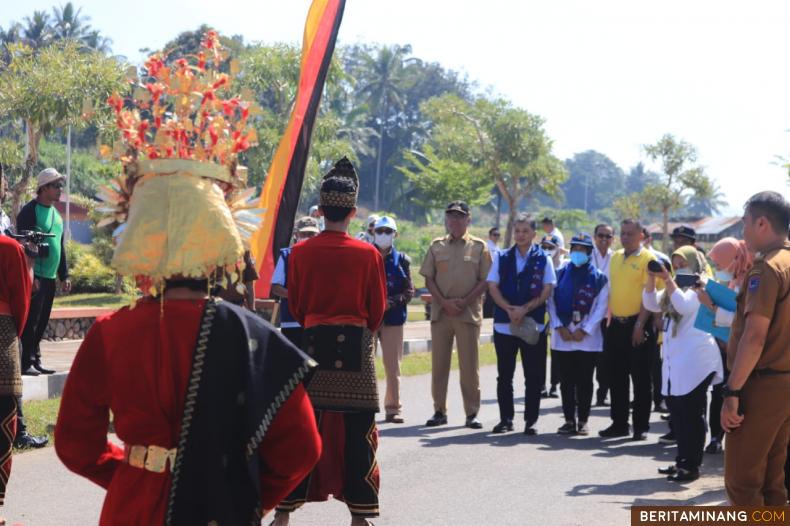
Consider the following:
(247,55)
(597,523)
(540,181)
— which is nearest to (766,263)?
(597,523)

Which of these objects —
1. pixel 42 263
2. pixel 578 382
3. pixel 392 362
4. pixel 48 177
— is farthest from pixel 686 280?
pixel 42 263

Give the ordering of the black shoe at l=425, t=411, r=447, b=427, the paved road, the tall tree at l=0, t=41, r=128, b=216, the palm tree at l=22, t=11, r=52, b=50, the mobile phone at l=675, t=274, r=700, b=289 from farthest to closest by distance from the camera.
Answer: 1. the palm tree at l=22, t=11, r=52, b=50
2. the tall tree at l=0, t=41, r=128, b=216
3. the black shoe at l=425, t=411, r=447, b=427
4. the mobile phone at l=675, t=274, r=700, b=289
5. the paved road

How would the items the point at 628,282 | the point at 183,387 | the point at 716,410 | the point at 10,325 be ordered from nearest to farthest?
the point at 183,387
the point at 10,325
the point at 716,410
the point at 628,282

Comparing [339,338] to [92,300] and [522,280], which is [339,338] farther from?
[92,300]

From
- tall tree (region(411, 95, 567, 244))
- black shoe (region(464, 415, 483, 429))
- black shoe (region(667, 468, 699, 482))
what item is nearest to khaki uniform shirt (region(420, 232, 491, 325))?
black shoe (region(464, 415, 483, 429))

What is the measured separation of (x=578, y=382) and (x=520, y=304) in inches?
40.9

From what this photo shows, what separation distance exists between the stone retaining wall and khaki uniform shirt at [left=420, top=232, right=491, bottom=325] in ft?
29.3

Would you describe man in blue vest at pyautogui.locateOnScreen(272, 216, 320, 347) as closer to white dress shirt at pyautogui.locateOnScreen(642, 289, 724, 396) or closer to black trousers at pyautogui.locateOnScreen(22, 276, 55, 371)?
black trousers at pyautogui.locateOnScreen(22, 276, 55, 371)

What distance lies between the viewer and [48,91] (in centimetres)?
2544

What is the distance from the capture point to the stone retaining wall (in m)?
18.1

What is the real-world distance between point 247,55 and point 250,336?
3877cm

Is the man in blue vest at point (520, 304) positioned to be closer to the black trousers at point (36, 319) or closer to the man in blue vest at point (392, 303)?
the man in blue vest at point (392, 303)

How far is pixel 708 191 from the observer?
2480 inches

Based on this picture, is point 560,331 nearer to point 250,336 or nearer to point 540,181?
point 250,336
